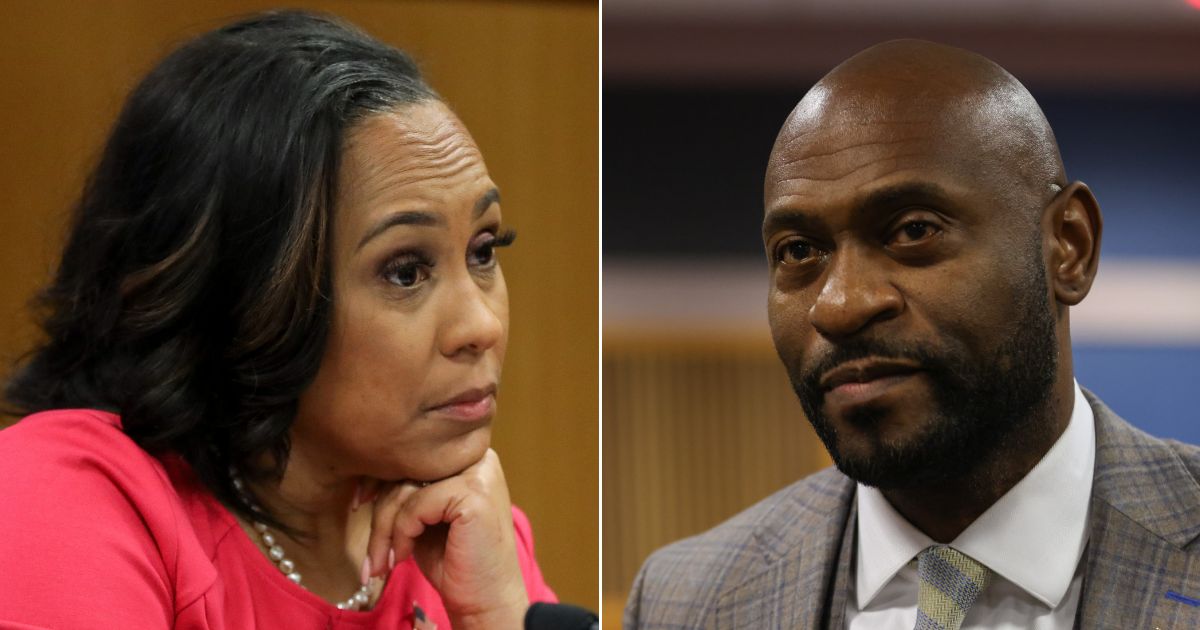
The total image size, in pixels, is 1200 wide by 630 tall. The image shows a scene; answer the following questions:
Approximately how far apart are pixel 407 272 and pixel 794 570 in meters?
0.42

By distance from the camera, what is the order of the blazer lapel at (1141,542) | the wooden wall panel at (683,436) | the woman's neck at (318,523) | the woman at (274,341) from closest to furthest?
the blazer lapel at (1141,542)
the woman at (274,341)
the woman's neck at (318,523)
the wooden wall panel at (683,436)

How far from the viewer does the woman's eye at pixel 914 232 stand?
0.92 metres

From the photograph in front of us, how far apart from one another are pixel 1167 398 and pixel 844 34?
48 cm

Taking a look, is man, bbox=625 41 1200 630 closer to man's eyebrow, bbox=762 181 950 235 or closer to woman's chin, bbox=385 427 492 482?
man's eyebrow, bbox=762 181 950 235

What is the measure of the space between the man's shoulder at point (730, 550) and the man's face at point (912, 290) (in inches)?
6.2

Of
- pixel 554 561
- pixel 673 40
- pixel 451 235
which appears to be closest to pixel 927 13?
pixel 673 40

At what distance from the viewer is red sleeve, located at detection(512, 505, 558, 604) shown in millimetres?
1243

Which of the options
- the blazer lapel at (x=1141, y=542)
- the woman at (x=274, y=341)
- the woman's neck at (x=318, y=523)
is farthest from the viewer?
the woman's neck at (x=318, y=523)

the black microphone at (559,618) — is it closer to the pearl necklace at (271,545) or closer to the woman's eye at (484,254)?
the pearl necklace at (271,545)

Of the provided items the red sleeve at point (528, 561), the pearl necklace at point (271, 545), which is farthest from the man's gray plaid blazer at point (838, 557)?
the pearl necklace at point (271, 545)

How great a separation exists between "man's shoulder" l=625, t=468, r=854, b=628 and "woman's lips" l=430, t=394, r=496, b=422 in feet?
0.75

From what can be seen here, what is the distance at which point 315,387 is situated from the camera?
106cm

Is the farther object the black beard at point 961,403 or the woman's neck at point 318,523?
the woman's neck at point 318,523

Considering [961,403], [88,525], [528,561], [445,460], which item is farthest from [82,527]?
[961,403]
